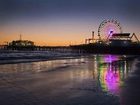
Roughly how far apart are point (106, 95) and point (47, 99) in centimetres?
222

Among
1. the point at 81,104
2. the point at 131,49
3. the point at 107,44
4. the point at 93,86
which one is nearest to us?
the point at 81,104

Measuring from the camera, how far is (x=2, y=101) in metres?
9.02

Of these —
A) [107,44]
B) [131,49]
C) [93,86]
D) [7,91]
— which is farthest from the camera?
[107,44]

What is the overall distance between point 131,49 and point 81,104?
424 feet

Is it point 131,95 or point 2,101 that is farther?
point 131,95

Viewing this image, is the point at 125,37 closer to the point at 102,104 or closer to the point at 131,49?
the point at 131,49

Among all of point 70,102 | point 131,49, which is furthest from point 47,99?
point 131,49

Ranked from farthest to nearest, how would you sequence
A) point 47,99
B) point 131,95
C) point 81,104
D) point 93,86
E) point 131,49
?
point 131,49 → point 93,86 → point 131,95 → point 47,99 → point 81,104

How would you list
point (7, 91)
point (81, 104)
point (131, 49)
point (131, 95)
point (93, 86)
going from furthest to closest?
1. point (131, 49)
2. point (93, 86)
3. point (7, 91)
4. point (131, 95)
5. point (81, 104)

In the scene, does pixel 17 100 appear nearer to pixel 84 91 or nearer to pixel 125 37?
pixel 84 91

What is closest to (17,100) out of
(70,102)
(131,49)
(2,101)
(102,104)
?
(2,101)

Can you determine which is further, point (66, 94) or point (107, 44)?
point (107, 44)

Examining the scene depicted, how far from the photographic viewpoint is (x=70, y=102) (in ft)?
29.8

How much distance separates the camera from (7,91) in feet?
36.4
